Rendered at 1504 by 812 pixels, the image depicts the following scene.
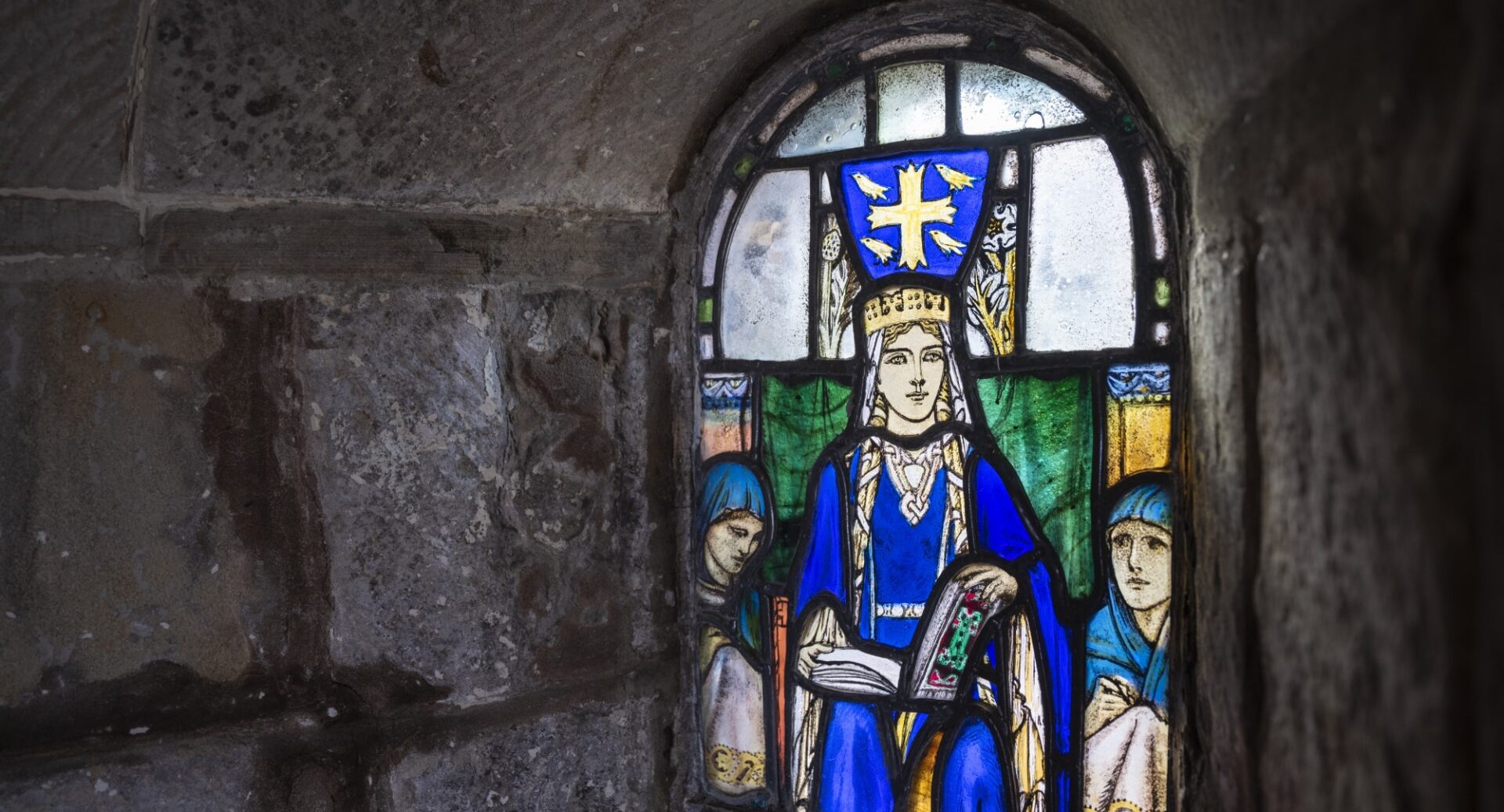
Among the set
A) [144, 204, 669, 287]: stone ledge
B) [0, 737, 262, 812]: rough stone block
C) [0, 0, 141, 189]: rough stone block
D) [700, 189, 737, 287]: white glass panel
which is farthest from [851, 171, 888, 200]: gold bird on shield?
[0, 737, 262, 812]: rough stone block

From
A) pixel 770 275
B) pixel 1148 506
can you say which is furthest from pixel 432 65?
pixel 1148 506

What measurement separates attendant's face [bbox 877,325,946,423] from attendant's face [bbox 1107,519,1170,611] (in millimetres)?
340

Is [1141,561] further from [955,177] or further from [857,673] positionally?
[955,177]

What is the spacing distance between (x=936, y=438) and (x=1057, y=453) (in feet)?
0.62

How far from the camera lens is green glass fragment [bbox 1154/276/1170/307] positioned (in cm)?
144

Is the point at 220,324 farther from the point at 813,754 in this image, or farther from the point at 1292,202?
the point at 1292,202

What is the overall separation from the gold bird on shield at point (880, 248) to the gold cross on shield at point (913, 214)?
0.02 meters

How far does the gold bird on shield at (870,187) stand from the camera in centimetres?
166

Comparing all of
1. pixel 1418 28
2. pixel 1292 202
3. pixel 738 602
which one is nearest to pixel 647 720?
pixel 738 602

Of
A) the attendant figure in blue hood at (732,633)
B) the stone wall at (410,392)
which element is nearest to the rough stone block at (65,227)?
the stone wall at (410,392)

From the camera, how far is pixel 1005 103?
1577 millimetres

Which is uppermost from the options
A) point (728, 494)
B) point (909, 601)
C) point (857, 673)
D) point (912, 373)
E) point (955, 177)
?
point (955, 177)

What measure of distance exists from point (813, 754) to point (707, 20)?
121cm

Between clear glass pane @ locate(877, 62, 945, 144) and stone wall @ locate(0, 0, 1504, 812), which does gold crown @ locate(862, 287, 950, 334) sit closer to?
clear glass pane @ locate(877, 62, 945, 144)
